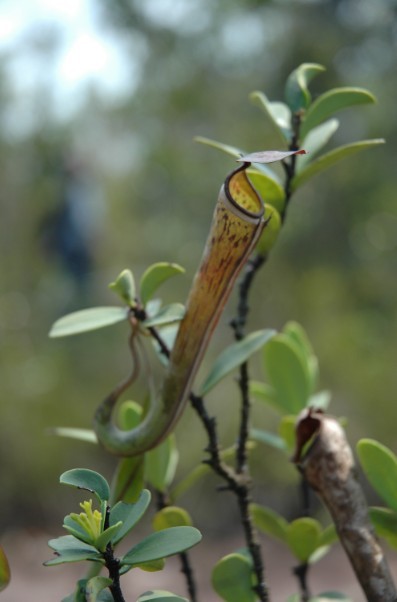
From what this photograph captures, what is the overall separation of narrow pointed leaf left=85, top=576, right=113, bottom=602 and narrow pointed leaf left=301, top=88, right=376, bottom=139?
0.24 meters

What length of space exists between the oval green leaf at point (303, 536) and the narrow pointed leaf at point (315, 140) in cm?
18

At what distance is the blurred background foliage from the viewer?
302 centimetres

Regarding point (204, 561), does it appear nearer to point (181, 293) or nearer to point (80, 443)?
point (80, 443)

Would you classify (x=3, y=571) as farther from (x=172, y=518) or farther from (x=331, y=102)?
(x=331, y=102)

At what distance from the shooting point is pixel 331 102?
40cm

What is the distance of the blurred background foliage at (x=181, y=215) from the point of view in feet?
9.90

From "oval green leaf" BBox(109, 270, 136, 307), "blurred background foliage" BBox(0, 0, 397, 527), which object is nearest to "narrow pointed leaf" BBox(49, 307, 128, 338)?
"oval green leaf" BBox(109, 270, 136, 307)

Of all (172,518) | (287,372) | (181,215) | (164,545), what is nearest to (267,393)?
(287,372)

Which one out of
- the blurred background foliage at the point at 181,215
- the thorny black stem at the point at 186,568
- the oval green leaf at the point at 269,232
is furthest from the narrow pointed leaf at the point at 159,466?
the blurred background foliage at the point at 181,215

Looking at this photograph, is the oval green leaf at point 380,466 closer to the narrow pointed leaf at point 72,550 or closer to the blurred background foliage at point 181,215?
the narrow pointed leaf at point 72,550

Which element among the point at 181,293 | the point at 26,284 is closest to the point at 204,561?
the point at 181,293

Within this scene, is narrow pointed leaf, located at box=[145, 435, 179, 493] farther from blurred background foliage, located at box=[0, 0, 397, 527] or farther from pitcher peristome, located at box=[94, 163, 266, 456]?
blurred background foliage, located at box=[0, 0, 397, 527]

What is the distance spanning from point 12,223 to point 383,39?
195cm

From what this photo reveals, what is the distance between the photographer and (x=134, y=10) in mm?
3570
